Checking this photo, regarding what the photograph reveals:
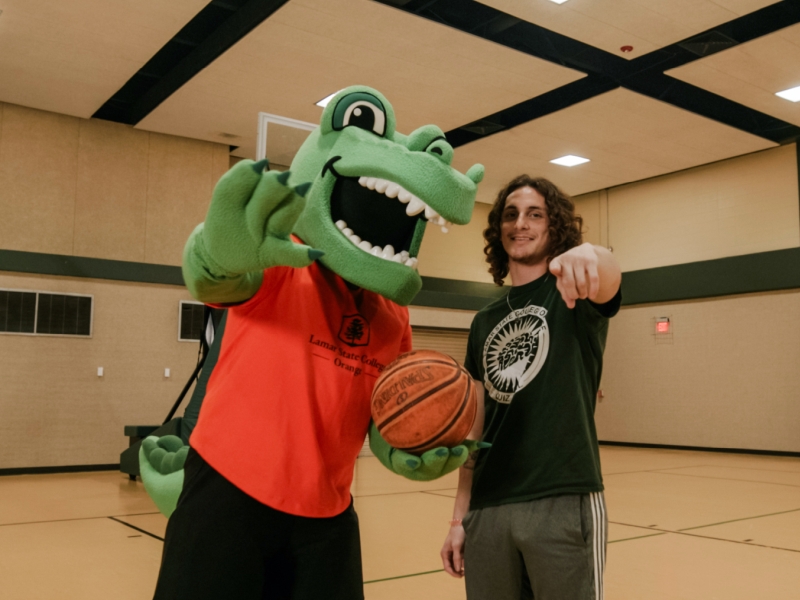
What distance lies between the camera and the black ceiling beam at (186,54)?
6.88 m

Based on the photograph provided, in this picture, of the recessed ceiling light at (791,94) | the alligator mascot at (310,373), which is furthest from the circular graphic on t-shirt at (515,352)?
the recessed ceiling light at (791,94)

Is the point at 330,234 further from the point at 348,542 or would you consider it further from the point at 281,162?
the point at 281,162

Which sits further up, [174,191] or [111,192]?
[174,191]

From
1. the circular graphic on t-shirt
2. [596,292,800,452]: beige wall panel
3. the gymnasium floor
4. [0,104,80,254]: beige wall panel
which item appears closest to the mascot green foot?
the circular graphic on t-shirt

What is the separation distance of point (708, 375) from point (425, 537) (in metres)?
7.98

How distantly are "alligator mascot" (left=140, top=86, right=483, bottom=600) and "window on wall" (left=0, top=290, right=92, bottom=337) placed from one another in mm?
7868

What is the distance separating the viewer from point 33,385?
8.59 m

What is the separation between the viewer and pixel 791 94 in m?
8.36

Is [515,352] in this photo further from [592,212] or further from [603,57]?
[592,212]

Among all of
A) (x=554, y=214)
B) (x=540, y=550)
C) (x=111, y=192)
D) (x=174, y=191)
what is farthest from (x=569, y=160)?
(x=540, y=550)

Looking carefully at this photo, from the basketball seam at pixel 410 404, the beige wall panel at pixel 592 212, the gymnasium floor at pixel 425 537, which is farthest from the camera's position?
the beige wall panel at pixel 592 212

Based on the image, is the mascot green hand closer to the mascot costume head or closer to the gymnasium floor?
the mascot costume head

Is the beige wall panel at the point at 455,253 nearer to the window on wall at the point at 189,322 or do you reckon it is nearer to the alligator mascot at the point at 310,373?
the window on wall at the point at 189,322

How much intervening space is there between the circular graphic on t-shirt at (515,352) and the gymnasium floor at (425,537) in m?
1.84
